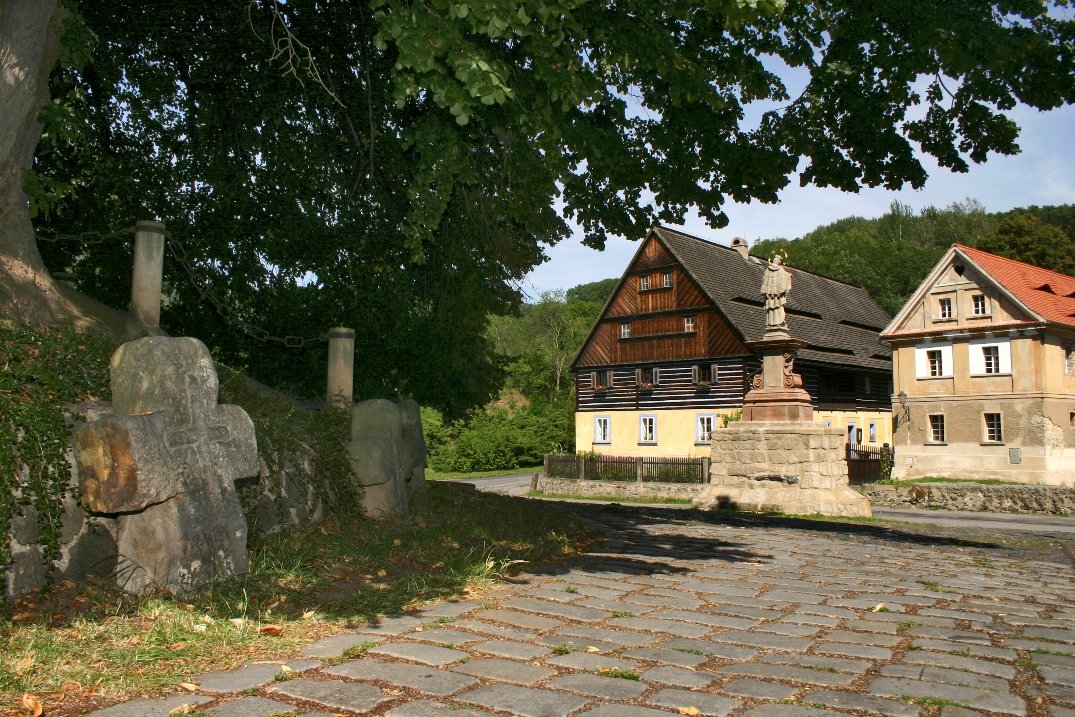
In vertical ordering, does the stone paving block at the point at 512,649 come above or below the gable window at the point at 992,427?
below

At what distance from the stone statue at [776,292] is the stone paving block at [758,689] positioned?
45.4 feet

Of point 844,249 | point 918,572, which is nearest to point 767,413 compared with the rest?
point 918,572

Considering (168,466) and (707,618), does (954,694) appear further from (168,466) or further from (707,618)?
(168,466)

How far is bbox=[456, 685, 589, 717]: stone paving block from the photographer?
3531 mm

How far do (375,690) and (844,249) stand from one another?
6785cm

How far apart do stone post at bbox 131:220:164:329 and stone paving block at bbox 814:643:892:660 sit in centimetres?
643

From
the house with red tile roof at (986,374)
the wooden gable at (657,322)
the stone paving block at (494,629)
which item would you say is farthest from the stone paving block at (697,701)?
the house with red tile roof at (986,374)

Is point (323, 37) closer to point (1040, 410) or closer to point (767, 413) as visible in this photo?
point (767, 413)

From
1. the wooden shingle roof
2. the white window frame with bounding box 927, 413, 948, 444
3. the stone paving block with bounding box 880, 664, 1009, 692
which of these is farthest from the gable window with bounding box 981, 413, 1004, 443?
the stone paving block with bounding box 880, 664, 1009, 692

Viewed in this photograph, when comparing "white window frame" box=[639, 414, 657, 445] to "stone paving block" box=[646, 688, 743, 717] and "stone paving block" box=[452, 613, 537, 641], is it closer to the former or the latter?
"stone paving block" box=[452, 613, 537, 641]

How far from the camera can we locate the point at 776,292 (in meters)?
17.4

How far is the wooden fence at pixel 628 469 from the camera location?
2897 cm

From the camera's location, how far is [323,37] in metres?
10.3

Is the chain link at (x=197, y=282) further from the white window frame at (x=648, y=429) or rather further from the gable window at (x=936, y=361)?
the gable window at (x=936, y=361)
